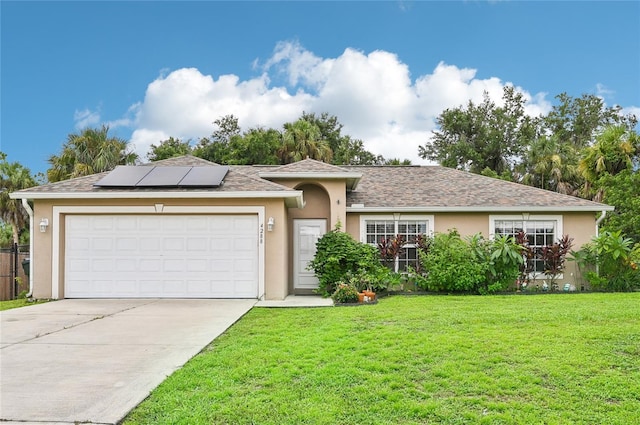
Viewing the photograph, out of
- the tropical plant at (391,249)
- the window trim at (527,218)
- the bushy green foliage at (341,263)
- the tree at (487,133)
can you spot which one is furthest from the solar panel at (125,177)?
the tree at (487,133)

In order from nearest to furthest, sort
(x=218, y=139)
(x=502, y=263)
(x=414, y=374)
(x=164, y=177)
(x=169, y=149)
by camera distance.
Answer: (x=414, y=374) < (x=164, y=177) < (x=502, y=263) < (x=169, y=149) < (x=218, y=139)

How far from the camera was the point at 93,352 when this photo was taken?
607cm

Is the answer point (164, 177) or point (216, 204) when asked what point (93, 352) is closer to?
point (216, 204)

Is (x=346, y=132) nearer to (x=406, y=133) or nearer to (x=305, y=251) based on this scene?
(x=406, y=133)

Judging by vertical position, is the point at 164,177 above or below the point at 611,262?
above

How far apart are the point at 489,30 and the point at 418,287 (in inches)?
420

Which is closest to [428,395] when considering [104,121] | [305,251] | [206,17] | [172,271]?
[172,271]

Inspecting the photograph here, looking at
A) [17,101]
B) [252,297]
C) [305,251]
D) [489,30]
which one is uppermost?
[489,30]

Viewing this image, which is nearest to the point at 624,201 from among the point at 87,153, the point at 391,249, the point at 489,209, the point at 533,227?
the point at 533,227

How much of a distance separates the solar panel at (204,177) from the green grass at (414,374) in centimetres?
511

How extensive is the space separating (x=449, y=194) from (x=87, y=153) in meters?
17.0

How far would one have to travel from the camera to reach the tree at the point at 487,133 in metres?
36.3

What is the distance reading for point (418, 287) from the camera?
43.6 ft

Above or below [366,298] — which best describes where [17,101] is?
above
